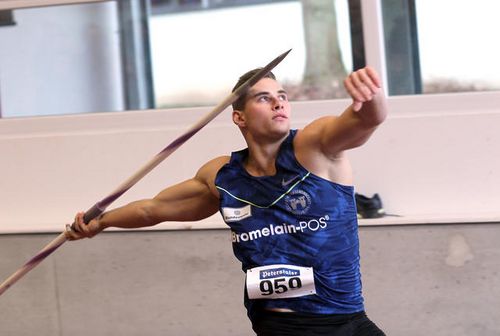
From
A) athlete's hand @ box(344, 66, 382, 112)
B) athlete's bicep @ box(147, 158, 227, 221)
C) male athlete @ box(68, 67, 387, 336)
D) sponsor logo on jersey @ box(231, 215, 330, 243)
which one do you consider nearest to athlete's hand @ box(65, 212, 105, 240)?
athlete's bicep @ box(147, 158, 227, 221)

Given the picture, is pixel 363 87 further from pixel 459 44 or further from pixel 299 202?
pixel 459 44

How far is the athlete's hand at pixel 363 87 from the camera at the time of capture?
2.54m

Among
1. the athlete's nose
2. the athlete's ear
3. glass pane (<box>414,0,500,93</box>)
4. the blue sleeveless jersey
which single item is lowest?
the blue sleeveless jersey

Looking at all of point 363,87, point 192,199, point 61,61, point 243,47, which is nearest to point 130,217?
point 192,199

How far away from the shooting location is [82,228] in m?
3.60

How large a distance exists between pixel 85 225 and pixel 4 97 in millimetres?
2396

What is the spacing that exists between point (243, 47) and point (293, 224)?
2465 millimetres

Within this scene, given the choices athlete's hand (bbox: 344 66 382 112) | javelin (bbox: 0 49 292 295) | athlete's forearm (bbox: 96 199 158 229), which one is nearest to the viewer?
athlete's hand (bbox: 344 66 382 112)

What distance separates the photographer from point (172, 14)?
17.7 ft

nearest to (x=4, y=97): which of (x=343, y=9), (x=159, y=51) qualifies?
(x=159, y=51)

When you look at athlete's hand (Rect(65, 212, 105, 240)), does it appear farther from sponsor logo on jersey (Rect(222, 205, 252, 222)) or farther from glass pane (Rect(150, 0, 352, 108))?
glass pane (Rect(150, 0, 352, 108))

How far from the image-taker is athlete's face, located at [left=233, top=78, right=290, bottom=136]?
10.0ft

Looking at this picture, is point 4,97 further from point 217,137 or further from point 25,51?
point 217,137

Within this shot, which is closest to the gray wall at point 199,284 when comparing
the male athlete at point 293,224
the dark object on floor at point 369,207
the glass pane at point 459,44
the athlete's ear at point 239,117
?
the dark object on floor at point 369,207
